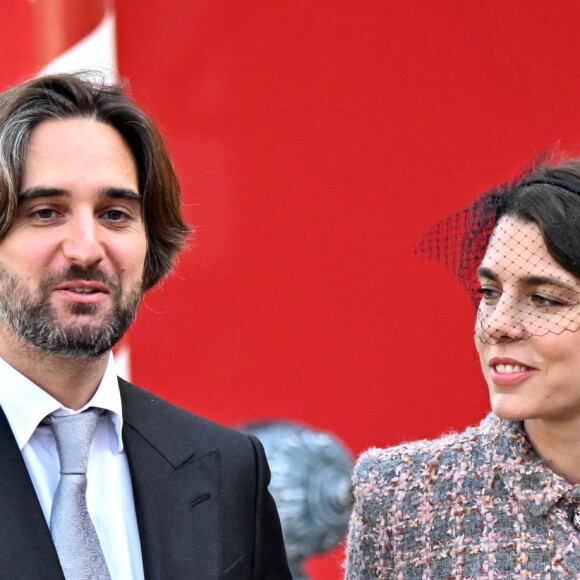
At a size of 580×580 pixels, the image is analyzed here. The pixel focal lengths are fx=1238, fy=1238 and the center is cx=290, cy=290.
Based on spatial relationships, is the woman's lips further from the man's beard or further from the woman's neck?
the man's beard

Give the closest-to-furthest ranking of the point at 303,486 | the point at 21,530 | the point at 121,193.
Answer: the point at 21,530
the point at 121,193
the point at 303,486

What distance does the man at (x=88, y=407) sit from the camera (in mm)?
2176

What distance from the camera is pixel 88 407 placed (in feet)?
7.56

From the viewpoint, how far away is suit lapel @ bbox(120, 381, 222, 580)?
90.1 inches

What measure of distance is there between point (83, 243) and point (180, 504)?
1.78ft

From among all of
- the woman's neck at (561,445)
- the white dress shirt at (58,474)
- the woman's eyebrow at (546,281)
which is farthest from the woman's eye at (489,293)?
the white dress shirt at (58,474)

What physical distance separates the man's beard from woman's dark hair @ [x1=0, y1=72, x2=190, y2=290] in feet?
0.43

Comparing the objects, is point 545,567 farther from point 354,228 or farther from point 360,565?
point 354,228

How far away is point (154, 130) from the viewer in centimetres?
260

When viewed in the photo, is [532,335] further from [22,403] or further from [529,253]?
[22,403]

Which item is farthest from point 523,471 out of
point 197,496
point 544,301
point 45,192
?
point 45,192

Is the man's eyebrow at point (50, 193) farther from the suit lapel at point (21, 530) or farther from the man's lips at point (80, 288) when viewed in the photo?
the suit lapel at point (21, 530)

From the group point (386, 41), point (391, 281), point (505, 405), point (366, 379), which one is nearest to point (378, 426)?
point (366, 379)

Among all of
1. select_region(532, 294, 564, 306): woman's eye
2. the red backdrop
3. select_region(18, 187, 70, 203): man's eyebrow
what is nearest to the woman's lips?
select_region(532, 294, 564, 306): woman's eye
